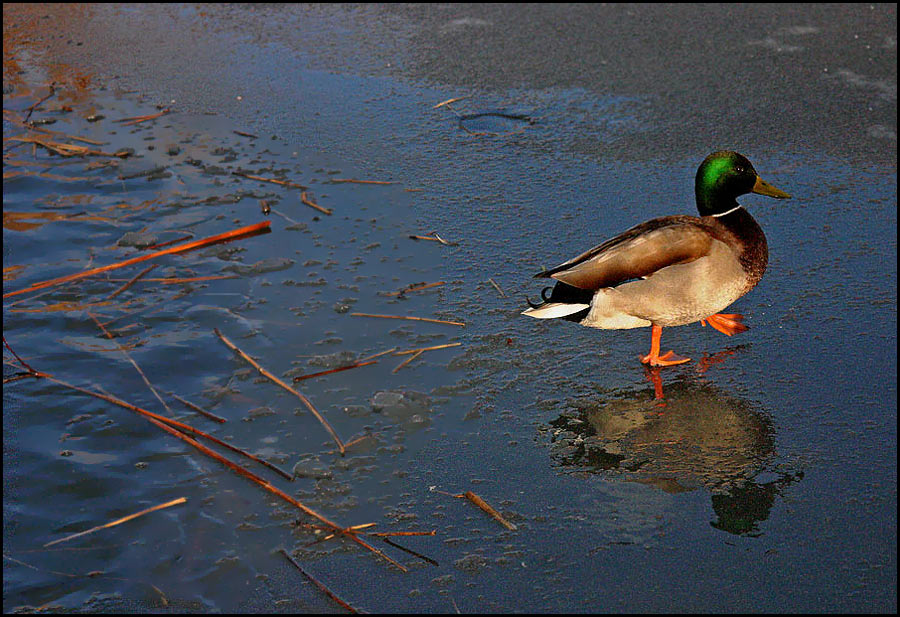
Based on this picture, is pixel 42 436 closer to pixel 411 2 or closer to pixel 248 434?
pixel 248 434

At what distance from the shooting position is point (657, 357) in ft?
11.1

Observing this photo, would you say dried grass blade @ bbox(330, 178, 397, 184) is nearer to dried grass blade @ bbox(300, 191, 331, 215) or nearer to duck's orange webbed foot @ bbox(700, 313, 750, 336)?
dried grass blade @ bbox(300, 191, 331, 215)

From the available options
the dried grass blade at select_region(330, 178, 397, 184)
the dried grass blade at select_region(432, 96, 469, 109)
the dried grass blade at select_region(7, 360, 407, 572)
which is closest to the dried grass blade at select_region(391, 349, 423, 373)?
the dried grass blade at select_region(7, 360, 407, 572)

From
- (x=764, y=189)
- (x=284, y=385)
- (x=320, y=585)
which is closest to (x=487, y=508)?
(x=320, y=585)

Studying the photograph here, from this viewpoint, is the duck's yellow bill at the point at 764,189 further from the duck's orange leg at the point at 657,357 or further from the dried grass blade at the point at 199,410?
the dried grass blade at the point at 199,410

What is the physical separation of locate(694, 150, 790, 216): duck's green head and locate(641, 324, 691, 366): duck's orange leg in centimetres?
50

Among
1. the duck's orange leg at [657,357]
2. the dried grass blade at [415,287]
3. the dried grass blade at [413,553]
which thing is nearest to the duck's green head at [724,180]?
the duck's orange leg at [657,357]

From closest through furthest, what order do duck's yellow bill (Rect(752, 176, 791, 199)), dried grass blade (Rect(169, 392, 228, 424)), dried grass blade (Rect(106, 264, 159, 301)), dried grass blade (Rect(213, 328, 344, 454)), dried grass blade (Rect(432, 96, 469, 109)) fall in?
dried grass blade (Rect(213, 328, 344, 454)) < dried grass blade (Rect(169, 392, 228, 424)) < duck's yellow bill (Rect(752, 176, 791, 199)) < dried grass blade (Rect(106, 264, 159, 301)) < dried grass blade (Rect(432, 96, 469, 109))

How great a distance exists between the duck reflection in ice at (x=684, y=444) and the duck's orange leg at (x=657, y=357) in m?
0.04

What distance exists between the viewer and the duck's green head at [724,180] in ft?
11.3

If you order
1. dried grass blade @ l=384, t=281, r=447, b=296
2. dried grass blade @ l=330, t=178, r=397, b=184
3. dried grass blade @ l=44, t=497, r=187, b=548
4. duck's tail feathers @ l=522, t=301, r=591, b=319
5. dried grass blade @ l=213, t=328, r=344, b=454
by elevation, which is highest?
dried grass blade @ l=330, t=178, r=397, b=184

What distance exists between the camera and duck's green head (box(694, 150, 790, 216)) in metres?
3.44

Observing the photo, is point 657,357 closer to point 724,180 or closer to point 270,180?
point 724,180

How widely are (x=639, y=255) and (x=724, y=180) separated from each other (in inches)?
18.0
